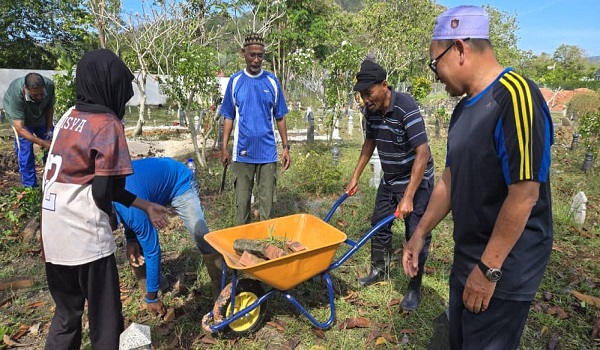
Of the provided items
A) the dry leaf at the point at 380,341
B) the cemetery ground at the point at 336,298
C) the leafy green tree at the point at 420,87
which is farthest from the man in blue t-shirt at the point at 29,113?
the leafy green tree at the point at 420,87

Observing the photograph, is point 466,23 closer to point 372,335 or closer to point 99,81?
point 99,81

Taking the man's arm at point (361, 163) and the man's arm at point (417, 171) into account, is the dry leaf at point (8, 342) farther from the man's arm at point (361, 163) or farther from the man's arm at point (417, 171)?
the man's arm at point (417, 171)

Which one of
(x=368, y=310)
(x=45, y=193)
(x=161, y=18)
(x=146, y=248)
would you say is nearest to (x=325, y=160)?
(x=368, y=310)

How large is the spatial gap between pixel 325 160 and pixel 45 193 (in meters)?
4.96

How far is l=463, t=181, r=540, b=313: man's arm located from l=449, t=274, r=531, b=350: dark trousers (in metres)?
0.06

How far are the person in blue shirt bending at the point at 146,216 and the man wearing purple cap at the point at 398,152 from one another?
4.57 ft

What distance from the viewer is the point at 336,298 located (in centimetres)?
351

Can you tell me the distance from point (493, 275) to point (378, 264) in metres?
2.31

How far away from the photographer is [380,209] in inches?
140

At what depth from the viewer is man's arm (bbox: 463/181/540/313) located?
1.41 m

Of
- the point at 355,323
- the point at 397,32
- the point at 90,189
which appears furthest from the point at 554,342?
the point at 397,32

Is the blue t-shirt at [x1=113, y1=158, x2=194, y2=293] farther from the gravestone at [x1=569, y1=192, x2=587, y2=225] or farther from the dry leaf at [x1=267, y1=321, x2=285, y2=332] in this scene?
the gravestone at [x1=569, y1=192, x2=587, y2=225]

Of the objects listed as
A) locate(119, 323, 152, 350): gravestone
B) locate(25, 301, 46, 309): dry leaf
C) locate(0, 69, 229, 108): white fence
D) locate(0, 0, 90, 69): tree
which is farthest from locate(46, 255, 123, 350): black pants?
locate(0, 0, 90, 69): tree

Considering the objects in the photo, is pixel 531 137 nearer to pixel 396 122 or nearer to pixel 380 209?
pixel 396 122
